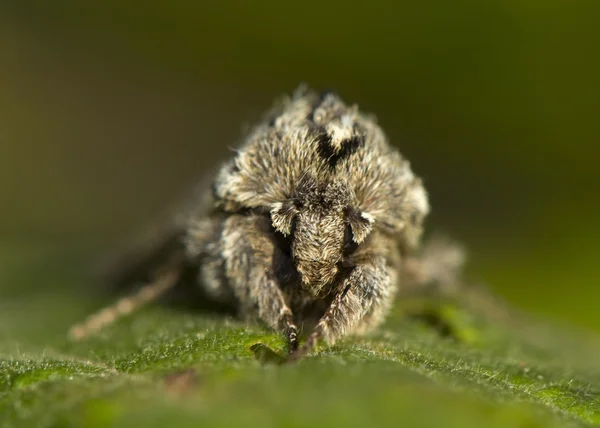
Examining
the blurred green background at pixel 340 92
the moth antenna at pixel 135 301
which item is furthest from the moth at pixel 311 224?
the blurred green background at pixel 340 92

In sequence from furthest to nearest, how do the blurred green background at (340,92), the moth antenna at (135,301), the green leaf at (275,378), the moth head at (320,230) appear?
1. the blurred green background at (340,92)
2. the moth antenna at (135,301)
3. the moth head at (320,230)
4. the green leaf at (275,378)

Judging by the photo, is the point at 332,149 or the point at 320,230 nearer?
the point at 320,230

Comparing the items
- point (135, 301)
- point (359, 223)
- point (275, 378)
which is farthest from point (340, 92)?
point (275, 378)

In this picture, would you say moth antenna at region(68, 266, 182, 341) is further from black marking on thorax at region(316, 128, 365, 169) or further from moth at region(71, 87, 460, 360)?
black marking on thorax at region(316, 128, 365, 169)

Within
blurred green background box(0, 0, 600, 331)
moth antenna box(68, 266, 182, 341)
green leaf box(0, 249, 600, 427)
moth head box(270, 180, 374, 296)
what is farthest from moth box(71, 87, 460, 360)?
blurred green background box(0, 0, 600, 331)

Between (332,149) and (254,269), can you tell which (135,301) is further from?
(332,149)

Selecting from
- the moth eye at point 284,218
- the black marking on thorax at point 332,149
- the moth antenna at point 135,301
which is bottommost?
the moth antenna at point 135,301

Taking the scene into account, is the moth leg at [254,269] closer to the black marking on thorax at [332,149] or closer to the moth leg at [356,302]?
the moth leg at [356,302]
